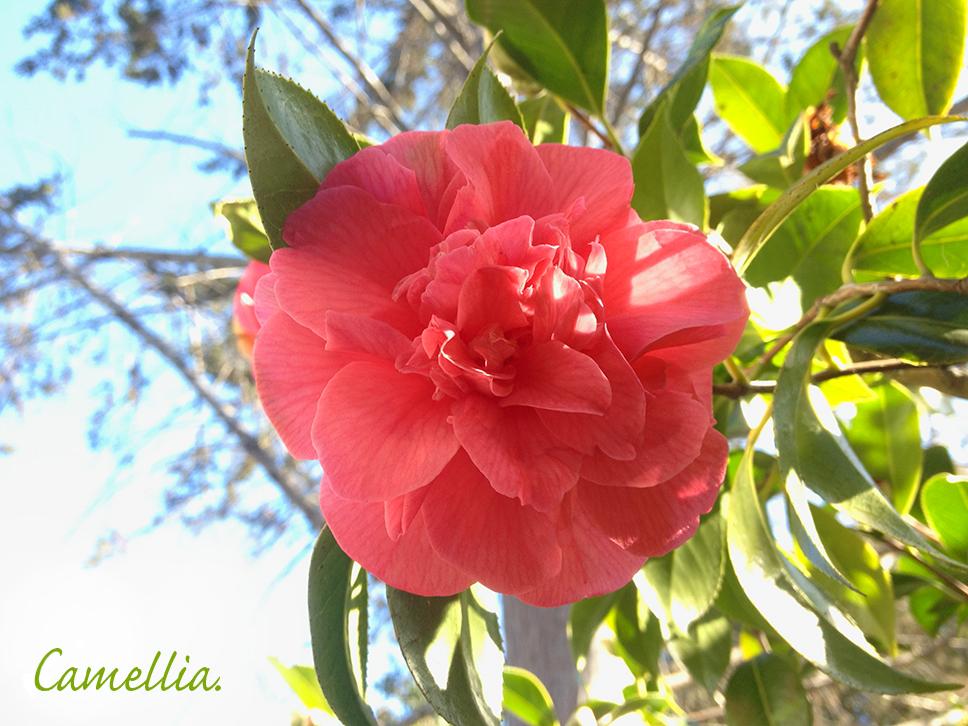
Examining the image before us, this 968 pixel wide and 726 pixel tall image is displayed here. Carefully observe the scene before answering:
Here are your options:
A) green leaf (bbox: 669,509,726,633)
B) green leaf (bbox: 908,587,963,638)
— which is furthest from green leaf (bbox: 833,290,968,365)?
green leaf (bbox: 908,587,963,638)

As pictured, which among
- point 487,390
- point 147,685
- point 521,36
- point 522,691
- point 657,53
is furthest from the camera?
point 657,53

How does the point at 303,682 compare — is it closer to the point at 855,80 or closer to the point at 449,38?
the point at 855,80

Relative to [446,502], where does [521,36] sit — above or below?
above

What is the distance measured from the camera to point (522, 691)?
84cm

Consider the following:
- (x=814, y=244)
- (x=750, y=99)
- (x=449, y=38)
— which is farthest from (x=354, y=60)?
(x=814, y=244)

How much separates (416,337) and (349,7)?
305cm

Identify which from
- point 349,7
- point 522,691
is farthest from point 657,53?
point 522,691

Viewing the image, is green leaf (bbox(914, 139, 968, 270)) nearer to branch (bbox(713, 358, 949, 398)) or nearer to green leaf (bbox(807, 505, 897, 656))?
branch (bbox(713, 358, 949, 398))

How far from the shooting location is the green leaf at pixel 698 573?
0.55m

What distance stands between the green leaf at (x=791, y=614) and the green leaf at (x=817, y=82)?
22.1 inches

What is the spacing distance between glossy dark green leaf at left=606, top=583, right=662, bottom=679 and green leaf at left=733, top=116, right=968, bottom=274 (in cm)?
47

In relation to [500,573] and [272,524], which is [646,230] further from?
[272,524]

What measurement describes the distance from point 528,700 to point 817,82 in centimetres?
88

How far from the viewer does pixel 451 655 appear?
36cm
